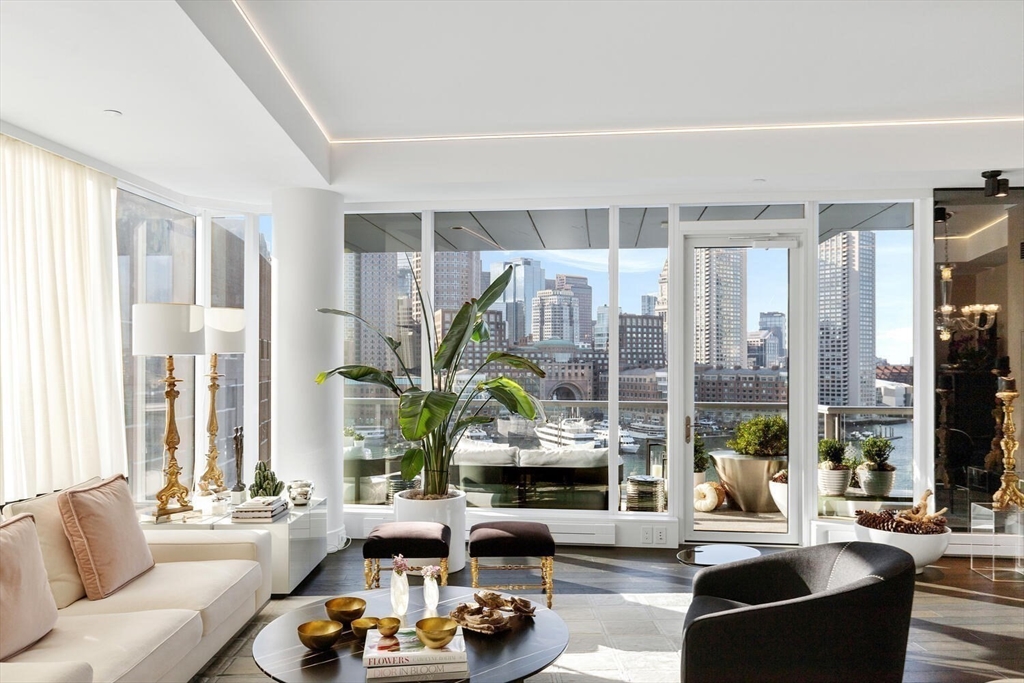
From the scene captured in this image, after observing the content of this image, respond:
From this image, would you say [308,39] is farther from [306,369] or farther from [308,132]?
[306,369]

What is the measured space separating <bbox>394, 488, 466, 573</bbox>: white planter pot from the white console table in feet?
1.73

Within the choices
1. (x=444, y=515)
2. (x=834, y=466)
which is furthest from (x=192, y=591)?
(x=834, y=466)

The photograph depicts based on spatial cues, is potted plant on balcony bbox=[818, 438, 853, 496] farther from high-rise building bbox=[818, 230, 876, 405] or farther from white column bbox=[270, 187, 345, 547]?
white column bbox=[270, 187, 345, 547]

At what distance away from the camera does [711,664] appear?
2352mm

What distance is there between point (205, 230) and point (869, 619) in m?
5.00

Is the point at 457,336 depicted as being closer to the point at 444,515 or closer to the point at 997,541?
the point at 444,515

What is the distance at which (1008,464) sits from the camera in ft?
15.3

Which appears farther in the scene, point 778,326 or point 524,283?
point 524,283

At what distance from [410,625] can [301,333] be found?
2.68m

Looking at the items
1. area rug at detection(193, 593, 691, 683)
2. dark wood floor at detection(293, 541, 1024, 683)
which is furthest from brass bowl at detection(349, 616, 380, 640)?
dark wood floor at detection(293, 541, 1024, 683)

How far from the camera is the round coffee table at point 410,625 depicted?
7.47 feet

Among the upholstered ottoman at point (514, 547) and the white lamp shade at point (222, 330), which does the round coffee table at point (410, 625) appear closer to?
the upholstered ottoman at point (514, 547)

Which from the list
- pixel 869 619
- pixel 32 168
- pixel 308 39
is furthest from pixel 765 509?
pixel 32 168

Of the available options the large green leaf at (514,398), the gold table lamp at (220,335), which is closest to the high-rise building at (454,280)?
the large green leaf at (514,398)
